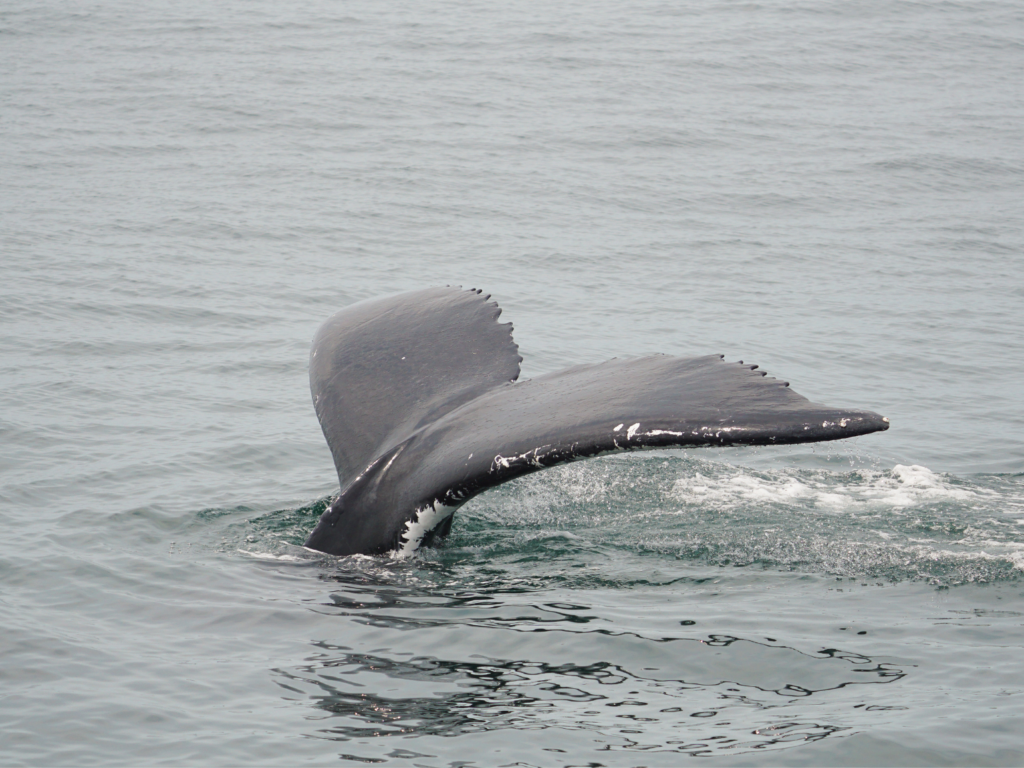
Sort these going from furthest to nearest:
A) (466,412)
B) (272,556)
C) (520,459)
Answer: (272,556), (466,412), (520,459)

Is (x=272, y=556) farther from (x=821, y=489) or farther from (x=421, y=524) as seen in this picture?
(x=821, y=489)

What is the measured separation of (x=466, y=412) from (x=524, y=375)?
6342mm

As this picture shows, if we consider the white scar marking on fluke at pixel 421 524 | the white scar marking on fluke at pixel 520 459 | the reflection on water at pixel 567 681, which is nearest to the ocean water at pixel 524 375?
the reflection on water at pixel 567 681

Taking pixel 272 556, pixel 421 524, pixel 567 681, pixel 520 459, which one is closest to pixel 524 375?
pixel 272 556

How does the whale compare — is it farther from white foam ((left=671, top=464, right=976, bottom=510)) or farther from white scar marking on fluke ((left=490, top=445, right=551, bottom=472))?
white foam ((left=671, top=464, right=976, bottom=510))

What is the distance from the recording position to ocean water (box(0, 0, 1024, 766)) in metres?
4.69

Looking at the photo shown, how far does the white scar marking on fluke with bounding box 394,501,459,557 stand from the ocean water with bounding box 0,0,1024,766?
0.52 ft

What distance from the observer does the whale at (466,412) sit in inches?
163

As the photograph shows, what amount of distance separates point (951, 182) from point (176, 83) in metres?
16.0

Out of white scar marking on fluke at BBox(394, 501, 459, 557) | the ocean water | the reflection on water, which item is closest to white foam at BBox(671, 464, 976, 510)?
the ocean water

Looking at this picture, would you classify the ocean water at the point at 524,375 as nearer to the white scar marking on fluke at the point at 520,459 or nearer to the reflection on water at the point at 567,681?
the reflection on water at the point at 567,681

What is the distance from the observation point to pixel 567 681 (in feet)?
15.9

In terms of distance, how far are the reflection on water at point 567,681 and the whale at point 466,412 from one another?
1.42 ft

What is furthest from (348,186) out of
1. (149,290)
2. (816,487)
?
(816,487)
